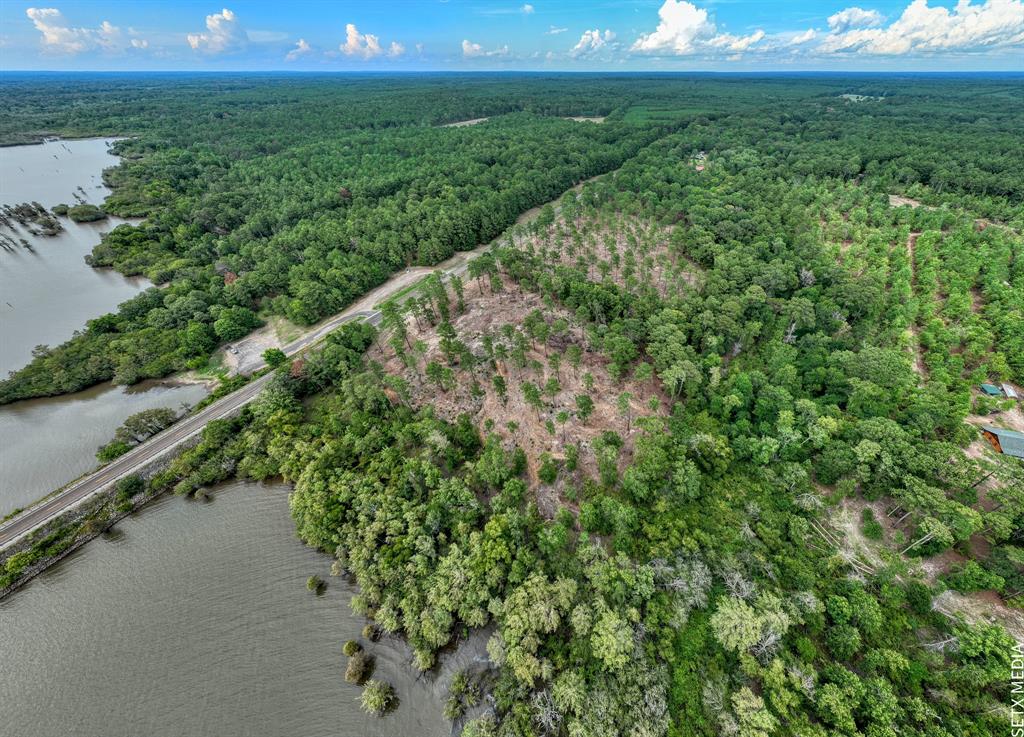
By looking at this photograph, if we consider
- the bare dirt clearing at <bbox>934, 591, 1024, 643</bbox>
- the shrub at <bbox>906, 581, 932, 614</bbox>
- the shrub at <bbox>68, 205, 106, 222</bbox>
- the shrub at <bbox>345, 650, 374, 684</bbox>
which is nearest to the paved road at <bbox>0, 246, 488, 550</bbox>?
the shrub at <bbox>345, 650, 374, 684</bbox>

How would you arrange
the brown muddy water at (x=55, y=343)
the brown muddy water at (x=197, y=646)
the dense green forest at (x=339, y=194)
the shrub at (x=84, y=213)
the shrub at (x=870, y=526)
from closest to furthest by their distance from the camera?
the brown muddy water at (x=197, y=646)
the shrub at (x=870, y=526)
the brown muddy water at (x=55, y=343)
the dense green forest at (x=339, y=194)
the shrub at (x=84, y=213)

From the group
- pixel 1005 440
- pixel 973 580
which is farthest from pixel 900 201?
pixel 973 580

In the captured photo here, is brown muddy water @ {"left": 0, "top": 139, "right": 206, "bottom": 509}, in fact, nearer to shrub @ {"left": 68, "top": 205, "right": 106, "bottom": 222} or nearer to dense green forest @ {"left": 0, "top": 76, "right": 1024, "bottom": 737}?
shrub @ {"left": 68, "top": 205, "right": 106, "bottom": 222}

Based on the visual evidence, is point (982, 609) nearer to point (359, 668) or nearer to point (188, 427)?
point (359, 668)

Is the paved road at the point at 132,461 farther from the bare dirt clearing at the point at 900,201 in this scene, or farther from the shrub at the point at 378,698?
the bare dirt clearing at the point at 900,201

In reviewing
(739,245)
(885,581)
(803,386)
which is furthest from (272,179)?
(885,581)

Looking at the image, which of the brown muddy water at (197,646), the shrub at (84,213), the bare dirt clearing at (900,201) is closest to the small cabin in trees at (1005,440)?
the brown muddy water at (197,646)

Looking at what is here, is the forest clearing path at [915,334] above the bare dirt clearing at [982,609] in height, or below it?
above
